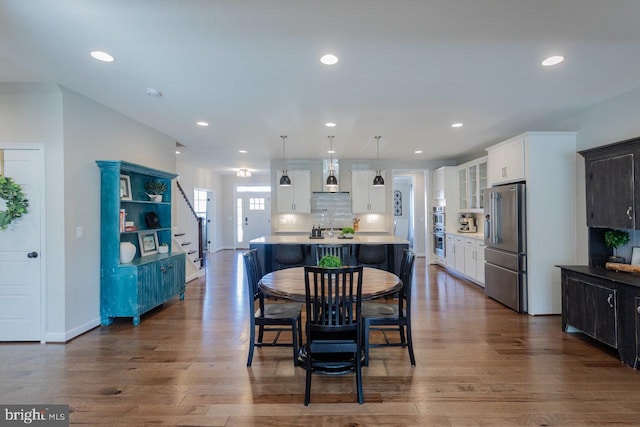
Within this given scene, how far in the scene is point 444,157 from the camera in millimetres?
7398

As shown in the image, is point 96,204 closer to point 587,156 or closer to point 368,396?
point 368,396

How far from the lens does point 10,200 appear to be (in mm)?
3170

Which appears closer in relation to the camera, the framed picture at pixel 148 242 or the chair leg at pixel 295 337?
the chair leg at pixel 295 337

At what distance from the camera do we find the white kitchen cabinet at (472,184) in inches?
233

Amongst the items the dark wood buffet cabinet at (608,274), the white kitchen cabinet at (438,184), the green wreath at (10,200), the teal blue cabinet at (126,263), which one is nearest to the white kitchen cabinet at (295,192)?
the white kitchen cabinet at (438,184)

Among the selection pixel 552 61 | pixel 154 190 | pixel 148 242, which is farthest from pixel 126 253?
pixel 552 61

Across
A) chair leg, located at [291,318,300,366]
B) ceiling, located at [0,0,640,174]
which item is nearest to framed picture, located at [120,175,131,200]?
ceiling, located at [0,0,640,174]

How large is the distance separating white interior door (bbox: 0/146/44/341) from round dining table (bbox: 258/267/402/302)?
2556 millimetres

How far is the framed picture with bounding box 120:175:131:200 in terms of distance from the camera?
3988 mm

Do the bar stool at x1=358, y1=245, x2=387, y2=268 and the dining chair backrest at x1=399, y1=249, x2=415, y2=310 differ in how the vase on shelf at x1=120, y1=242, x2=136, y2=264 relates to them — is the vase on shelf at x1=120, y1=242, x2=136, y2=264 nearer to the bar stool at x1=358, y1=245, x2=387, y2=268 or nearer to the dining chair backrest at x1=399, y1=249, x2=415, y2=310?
the bar stool at x1=358, y1=245, x2=387, y2=268

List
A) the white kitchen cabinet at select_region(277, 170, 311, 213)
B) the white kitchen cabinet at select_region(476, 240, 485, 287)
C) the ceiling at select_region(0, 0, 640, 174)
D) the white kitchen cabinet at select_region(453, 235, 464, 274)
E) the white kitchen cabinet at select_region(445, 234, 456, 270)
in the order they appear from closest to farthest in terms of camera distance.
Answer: the ceiling at select_region(0, 0, 640, 174) < the white kitchen cabinet at select_region(476, 240, 485, 287) < the white kitchen cabinet at select_region(453, 235, 464, 274) < the white kitchen cabinet at select_region(445, 234, 456, 270) < the white kitchen cabinet at select_region(277, 170, 311, 213)

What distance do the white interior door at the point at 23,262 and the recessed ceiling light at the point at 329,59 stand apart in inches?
124

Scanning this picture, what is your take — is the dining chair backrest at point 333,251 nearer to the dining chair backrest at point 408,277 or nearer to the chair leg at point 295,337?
the dining chair backrest at point 408,277

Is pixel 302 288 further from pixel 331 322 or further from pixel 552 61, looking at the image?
pixel 552 61
